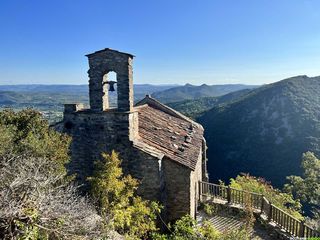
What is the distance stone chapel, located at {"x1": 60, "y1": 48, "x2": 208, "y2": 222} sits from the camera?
1306 cm

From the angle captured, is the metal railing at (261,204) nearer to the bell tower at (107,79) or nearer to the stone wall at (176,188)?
the stone wall at (176,188)

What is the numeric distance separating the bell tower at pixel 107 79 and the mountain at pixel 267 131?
40993mm

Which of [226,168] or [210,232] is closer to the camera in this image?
[210,232]

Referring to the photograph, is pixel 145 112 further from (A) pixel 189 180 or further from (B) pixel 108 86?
(A) pixel 189 180

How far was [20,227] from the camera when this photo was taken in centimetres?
641

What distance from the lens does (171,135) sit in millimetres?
16750

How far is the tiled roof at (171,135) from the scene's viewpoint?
14.2 metres

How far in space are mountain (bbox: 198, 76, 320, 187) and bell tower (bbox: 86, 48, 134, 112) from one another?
41.0 m

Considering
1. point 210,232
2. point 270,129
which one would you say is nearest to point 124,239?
point 210,232

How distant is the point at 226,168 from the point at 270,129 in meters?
14.8

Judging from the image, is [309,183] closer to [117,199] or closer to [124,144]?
[124,144]

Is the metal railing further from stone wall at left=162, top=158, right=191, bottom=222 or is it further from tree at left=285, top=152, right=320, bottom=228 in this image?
tree at left=285, top=152, right=320, bottom=228

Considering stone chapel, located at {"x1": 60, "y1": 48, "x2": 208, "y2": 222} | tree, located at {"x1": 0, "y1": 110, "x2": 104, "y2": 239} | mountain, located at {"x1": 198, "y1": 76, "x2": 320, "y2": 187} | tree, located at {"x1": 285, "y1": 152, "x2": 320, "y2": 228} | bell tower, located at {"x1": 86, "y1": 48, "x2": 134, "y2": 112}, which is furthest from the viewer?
mountain, located at {"x1": 198, "y1": 76, "x2": 320, "y2": 187}

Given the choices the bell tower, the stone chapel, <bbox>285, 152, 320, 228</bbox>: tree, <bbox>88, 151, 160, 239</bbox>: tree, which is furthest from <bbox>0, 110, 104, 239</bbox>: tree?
<bbox>285, 152, 320, 228</bbox>: tree
